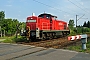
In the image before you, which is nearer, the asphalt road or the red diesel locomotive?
the asphalt road

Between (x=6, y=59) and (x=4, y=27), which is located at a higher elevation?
(x=4, y=27)

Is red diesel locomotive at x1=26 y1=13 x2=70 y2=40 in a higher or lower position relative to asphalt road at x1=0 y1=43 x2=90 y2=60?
higher

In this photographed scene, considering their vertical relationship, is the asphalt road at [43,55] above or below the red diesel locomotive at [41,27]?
below

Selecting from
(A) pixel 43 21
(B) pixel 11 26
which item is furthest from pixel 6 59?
(B) pixel 11 26

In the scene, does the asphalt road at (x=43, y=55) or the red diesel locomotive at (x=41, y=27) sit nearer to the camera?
the asphalt road at (x=43, y=55)

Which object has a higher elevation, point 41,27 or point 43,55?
point 41,27

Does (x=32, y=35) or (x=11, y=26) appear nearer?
(x=32, y=35)

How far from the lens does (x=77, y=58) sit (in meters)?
9.19

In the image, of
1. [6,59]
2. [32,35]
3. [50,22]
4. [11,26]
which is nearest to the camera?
[6,59]

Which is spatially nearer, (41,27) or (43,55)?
(43,55)

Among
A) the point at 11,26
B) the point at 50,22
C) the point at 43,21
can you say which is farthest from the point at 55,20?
the point at 11,26

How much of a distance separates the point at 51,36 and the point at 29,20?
4.52 metres

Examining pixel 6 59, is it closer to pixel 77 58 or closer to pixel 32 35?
pixel 77 58

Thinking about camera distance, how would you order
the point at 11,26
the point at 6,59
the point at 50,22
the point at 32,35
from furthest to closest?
the point at 11,26
the point at 50,22
the point at 32,35
the point at 6,59
